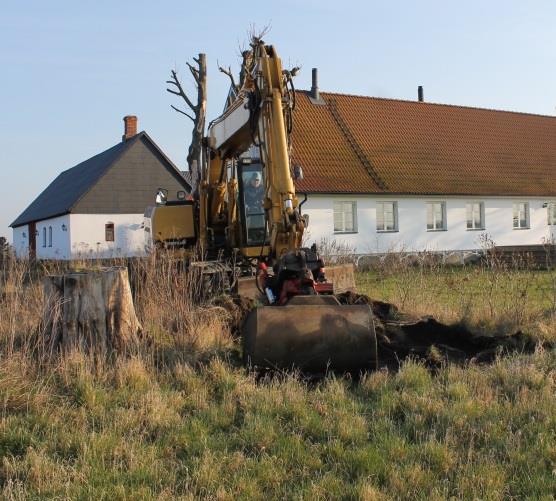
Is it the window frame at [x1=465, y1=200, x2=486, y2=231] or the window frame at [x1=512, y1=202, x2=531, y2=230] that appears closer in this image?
the window frame at [x1=465, y1=200, x2=486, y2=231]

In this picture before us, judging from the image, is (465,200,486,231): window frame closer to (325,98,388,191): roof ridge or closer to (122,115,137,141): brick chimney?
(325,98,388,191): roof ridge

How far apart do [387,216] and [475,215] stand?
474 cm

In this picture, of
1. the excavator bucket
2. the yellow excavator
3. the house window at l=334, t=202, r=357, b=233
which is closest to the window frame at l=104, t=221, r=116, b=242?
the house window at l=334, t=202, r=357, b=233

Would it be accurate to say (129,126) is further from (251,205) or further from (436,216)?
(251,205)

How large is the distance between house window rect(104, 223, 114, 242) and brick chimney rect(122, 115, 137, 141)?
7038mm

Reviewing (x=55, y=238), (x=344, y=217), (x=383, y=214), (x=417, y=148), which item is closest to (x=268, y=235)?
(x=344, y=217)

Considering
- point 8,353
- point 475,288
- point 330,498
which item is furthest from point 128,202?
point 330,498

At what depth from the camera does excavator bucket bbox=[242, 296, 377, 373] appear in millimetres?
6320

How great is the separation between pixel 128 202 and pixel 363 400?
114 feet

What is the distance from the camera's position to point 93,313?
691cm

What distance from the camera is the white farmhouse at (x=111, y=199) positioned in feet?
122

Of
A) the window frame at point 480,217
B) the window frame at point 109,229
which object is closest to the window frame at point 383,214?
the window frame at point 480,217

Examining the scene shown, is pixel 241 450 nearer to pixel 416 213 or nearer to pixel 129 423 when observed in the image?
pixel 129 423

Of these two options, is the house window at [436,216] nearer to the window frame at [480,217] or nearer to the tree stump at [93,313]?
the window frame at [480,217]
